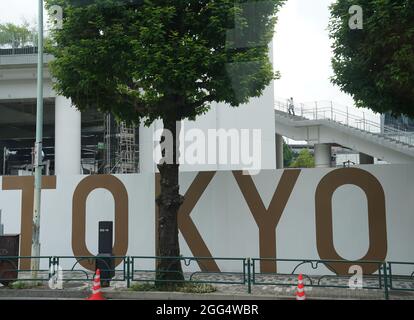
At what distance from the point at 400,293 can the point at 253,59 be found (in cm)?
629

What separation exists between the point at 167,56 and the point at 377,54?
15.3ft

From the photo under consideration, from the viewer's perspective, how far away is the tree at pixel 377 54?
9.95 metres

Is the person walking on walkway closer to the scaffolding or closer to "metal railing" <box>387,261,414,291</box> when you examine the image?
the scaffolding

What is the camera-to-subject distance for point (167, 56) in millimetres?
10625

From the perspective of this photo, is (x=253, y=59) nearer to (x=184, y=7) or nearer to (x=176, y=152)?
(x=184, y=7)

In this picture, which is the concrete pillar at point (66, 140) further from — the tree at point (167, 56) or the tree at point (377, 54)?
the tree at point (377, 54)

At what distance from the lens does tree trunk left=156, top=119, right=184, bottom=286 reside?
1176cm

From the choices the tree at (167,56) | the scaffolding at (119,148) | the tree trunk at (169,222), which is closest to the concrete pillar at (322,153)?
the scaffolding at (119,148)

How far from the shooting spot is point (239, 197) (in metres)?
14.6

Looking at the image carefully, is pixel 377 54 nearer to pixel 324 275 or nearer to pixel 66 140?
pixel 324 275

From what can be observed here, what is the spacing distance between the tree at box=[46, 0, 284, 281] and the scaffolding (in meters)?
15.7

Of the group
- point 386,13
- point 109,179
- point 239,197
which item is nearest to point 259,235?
point 239,197

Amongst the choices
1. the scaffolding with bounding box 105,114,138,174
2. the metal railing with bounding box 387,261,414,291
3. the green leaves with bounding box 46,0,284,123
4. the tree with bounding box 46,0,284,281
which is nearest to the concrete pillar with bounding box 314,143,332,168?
the scaffolding with bounding box 105,114,138,174

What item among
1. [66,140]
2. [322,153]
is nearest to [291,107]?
[322,153]
